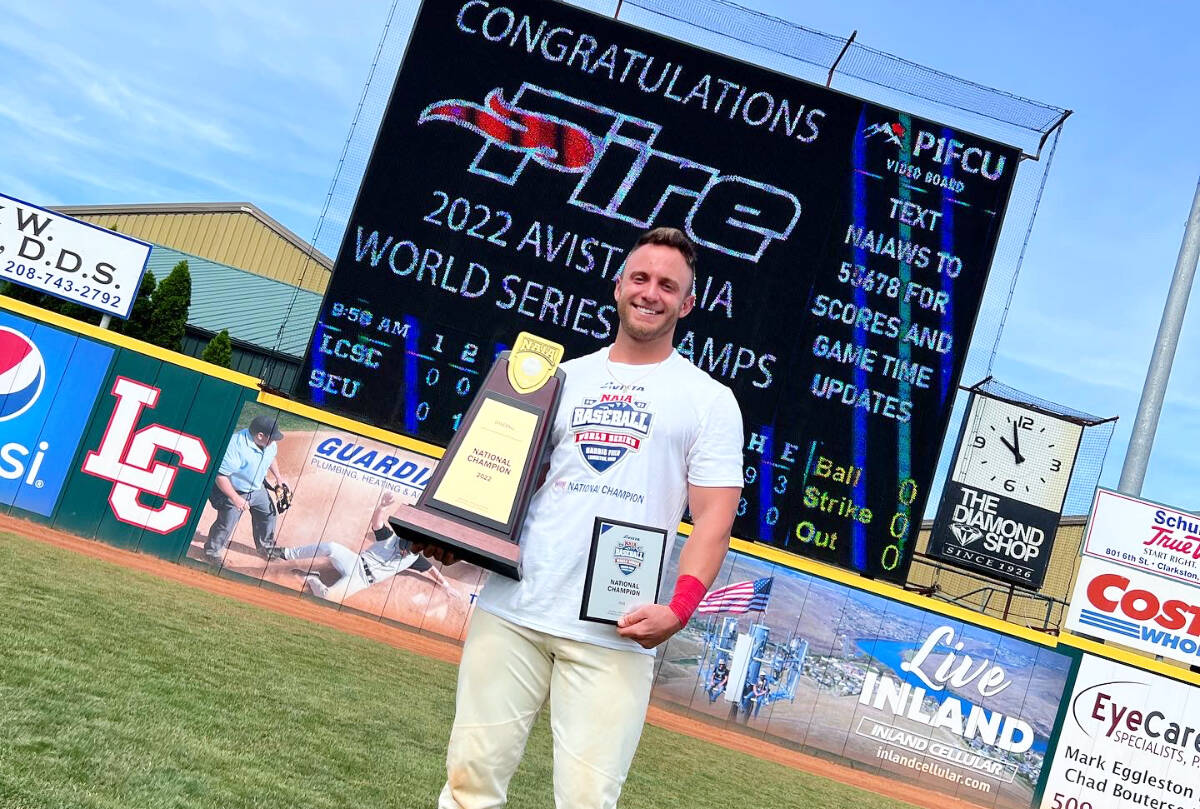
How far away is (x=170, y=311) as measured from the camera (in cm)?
1975

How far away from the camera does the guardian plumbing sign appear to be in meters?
11.9

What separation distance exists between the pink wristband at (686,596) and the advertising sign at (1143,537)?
11.3 m

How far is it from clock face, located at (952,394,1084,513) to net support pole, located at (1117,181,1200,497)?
3.12 feet

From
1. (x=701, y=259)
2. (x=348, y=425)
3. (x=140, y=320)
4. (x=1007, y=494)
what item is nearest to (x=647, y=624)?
(x=701, y=259)

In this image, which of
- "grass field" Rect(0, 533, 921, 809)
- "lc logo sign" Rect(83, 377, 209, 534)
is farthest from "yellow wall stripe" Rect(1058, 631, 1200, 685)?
"lc logo sign" Rect(83, 377, 209, 534)

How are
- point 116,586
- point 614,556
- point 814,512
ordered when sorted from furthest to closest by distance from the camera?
point 814,512 < point 116,586 < point 614,556

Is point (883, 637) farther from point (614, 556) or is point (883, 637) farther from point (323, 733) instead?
point (614, 556)

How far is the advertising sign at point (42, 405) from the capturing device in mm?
11258

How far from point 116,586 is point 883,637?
773 centimetres

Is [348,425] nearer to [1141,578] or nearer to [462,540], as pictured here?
[462,540]

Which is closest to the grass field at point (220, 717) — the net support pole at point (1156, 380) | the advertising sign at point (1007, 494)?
the advertising sign at point (1007, 494)

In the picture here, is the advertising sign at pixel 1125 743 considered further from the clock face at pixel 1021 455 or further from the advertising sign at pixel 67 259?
the advertising sign at pixel 67 259

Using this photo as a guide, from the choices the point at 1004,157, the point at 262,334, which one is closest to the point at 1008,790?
the point at 1004,157

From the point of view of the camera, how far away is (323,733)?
500 cm
